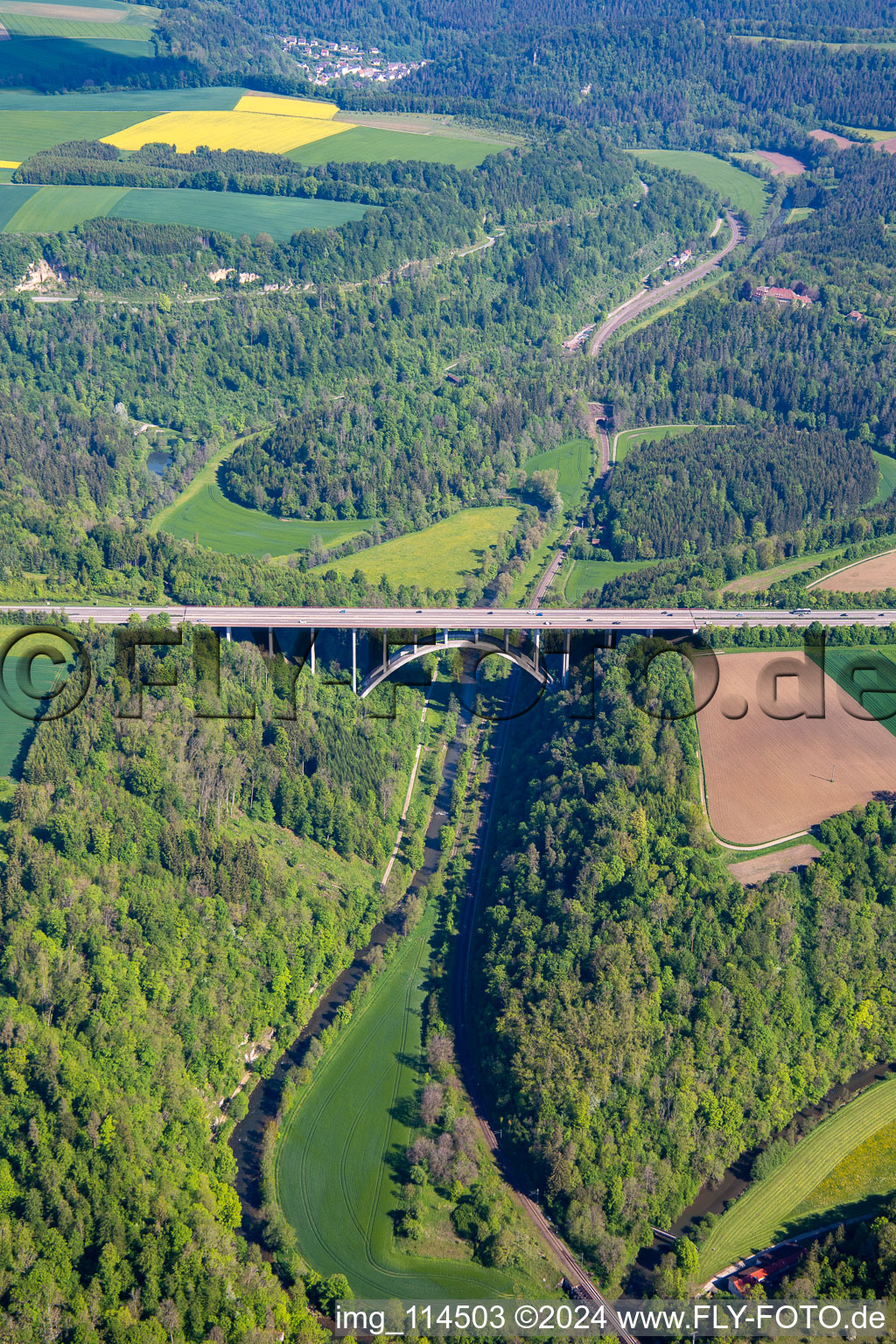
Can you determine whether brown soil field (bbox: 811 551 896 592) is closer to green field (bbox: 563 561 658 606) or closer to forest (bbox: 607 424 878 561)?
forest (bbox: 607 424 878 561)

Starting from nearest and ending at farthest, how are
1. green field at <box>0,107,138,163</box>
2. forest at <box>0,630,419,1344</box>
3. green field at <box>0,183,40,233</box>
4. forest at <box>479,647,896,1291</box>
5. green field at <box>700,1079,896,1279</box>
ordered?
forest at <box>0,630,419,1344</box> → green field at <box>700,1079,896,1279</box> → forest at <box>479,647,896,1291</box> → green field at <box>0,183,40,233</box> → green field at <box>0,107,138,163</box>

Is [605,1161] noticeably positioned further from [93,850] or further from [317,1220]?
[93,850]

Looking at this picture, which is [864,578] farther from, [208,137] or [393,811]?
[208,137]

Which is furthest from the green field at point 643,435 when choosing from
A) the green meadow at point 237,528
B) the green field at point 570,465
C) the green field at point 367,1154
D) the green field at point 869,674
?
the green field at point 367,1154

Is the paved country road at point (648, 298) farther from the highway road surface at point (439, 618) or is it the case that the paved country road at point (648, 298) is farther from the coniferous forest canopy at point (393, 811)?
the highway road surface at point (439, 618)

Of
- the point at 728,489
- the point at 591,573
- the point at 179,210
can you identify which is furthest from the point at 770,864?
the point at 179,210

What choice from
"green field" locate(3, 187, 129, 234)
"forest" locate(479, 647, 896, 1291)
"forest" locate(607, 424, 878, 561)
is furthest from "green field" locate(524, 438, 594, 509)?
"green field" locate(3, 187, 129, 234)
